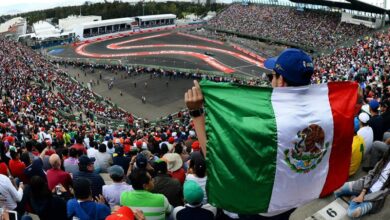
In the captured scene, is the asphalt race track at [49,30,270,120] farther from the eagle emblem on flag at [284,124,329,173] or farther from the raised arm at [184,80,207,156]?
the eagle emblem on flag at [284,124,329,173]

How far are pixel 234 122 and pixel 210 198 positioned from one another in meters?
0.65

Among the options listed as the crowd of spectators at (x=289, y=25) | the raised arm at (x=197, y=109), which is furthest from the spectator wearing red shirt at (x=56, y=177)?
the crowd of spectators at (x=289, y=25)

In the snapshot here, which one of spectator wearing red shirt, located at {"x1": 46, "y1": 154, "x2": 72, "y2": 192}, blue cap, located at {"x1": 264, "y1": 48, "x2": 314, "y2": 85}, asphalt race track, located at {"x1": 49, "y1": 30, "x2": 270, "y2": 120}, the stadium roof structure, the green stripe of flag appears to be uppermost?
the stadium roof structure

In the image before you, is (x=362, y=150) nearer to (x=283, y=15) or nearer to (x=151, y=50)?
(x=151, y=50)

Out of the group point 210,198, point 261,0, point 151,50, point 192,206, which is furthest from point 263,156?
point 261,0

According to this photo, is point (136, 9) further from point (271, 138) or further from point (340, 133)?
point (271, 138)

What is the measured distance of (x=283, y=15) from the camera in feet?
223

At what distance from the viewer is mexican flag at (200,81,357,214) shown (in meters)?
2.96

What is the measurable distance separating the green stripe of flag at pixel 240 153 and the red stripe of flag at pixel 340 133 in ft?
1.98

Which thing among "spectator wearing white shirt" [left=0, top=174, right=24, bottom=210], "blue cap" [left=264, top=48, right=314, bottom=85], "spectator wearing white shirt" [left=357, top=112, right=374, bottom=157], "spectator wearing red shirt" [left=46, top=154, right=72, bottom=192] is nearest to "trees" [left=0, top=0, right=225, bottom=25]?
"spectator wearing white shirt" [left=357, top=112, right=374, bottom=157]

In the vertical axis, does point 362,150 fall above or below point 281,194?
below

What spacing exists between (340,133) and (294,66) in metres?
0.70

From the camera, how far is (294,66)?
3.12 m

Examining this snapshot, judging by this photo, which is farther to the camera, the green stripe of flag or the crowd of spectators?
the crowd of spectators
